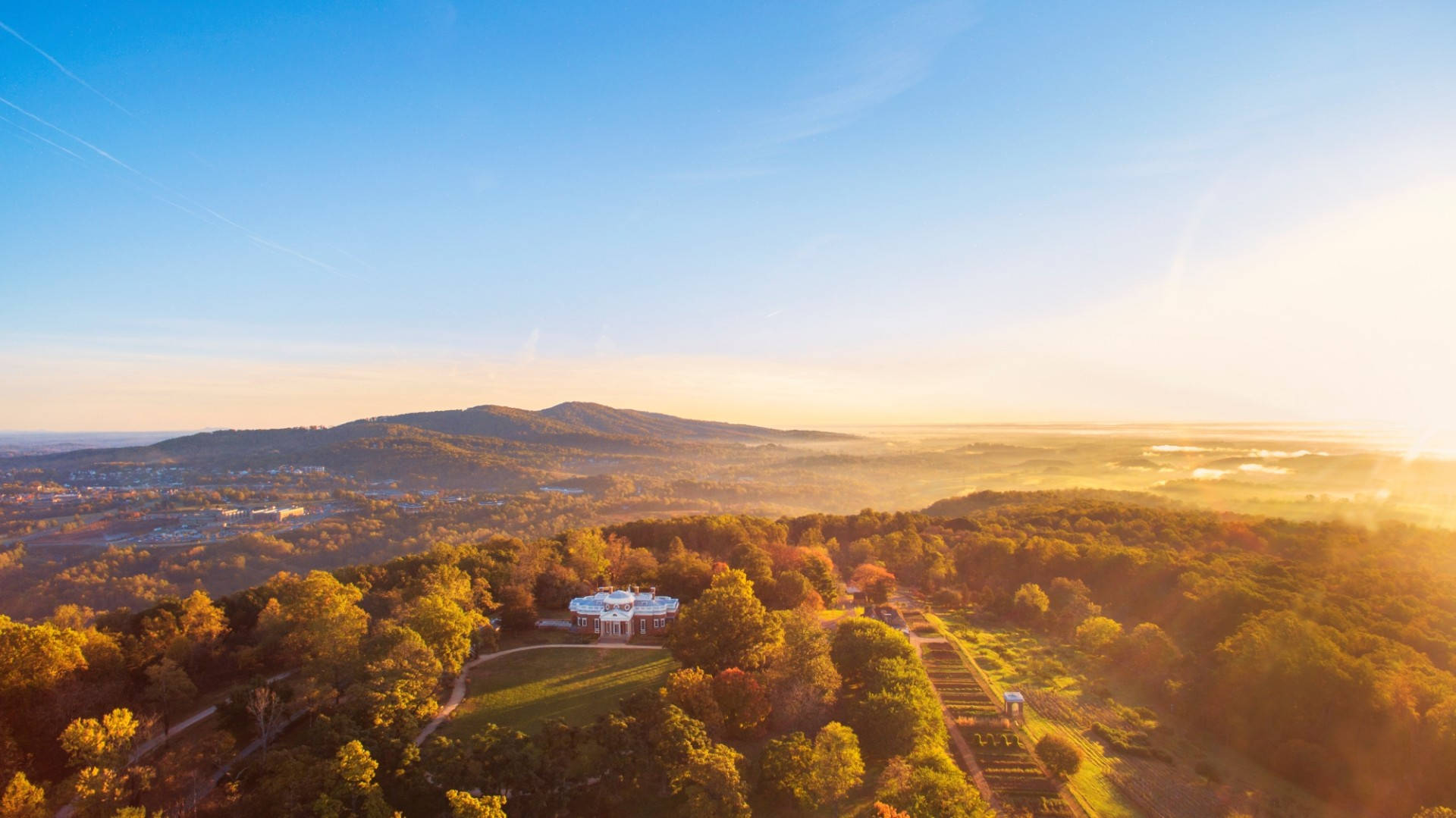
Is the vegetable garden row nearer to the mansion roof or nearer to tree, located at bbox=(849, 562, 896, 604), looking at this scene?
tree, located at bbox=(849, 562, 896, 604)

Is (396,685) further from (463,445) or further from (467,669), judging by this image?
(463,445)

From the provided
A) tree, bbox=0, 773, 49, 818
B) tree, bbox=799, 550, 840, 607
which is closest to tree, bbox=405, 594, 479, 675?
tree, bbox=0, 773, 49, 818

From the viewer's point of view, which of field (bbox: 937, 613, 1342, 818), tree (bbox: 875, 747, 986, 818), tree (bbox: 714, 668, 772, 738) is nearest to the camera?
tree (bbox: 875, 747, 986, 818)

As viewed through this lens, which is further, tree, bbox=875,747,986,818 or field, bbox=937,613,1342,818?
field, bbox=937,613,1342,818

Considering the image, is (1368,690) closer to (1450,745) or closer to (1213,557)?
(1450,745)

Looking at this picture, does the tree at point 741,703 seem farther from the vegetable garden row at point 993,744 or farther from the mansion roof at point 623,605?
the mansion roof at point 623,605

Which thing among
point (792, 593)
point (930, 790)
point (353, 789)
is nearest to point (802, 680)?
point (930, 790)
